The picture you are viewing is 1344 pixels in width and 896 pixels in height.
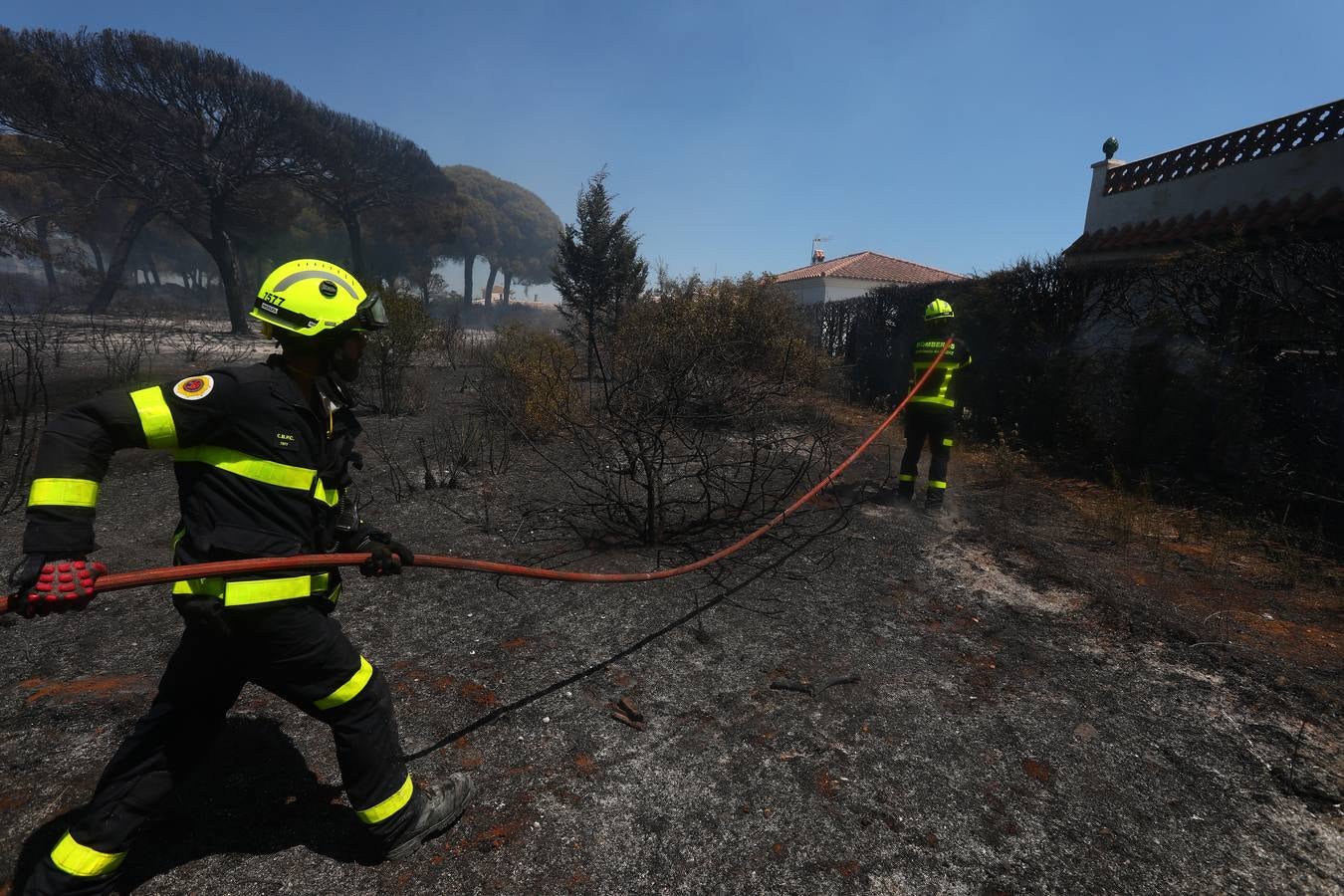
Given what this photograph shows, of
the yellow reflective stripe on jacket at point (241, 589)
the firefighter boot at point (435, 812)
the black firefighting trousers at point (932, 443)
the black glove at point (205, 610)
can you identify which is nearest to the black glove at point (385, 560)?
the yellow reflective stripe on jacket at point (241, 589)

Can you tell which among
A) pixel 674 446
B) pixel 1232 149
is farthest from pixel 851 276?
pixel 674 446

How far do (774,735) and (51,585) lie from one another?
235cm

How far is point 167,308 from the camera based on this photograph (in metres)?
28.8

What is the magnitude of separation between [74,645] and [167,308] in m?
34.4

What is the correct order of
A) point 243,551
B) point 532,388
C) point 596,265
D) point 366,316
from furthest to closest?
point 596,265
point 532,388
point 366,316
point 243,551

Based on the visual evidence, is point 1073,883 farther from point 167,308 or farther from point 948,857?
point 167,308

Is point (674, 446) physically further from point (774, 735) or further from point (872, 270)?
point (872, 270)

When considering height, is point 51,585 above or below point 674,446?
above

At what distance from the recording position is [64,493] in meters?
1.42

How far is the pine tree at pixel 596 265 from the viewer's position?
1672 cm

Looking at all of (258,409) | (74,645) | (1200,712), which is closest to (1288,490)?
(1200,712)

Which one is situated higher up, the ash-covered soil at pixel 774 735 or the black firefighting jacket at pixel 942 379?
the black firefighting jacket at pixel 942 379

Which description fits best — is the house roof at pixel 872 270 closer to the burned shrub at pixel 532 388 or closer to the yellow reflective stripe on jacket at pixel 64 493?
the burned shrub at pixel 532 388

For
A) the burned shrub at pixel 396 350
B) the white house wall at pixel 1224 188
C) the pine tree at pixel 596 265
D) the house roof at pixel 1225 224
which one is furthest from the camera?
the pine tree at pixel 596 265
